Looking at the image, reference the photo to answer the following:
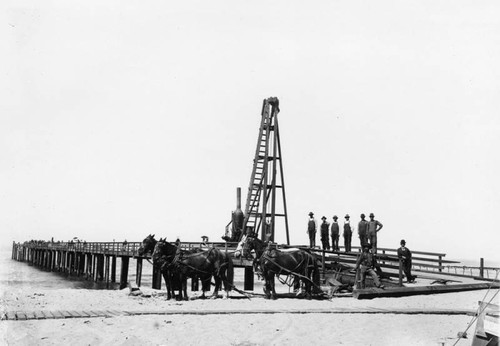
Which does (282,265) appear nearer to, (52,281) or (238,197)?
(238,197)

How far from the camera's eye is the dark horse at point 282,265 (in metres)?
17.9

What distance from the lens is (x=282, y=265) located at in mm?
17984

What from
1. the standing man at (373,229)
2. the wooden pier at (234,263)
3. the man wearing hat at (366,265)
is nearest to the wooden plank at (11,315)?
the wooden pier at (234,263)

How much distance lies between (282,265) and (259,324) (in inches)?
202

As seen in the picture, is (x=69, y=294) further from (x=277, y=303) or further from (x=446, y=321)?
(x=446, y=321)

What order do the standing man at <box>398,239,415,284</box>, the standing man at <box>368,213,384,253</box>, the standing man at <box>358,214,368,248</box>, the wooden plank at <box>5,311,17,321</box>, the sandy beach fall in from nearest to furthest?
the sandy beach → the wooden plank at <box>5,311,17,321</box> → the standing man at <box>398,239,415,284</box> → the standing man at <box>368,213,384,253</box> → the standing man at <box>358,214,368,248</box>

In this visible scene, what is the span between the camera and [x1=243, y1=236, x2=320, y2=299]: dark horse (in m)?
17.9

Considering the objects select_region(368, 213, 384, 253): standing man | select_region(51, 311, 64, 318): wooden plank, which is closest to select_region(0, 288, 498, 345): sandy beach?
select_region(51, 311, 64, 318): wooden plank

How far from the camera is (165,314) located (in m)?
13.8

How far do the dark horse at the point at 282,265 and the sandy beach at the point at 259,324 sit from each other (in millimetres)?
879

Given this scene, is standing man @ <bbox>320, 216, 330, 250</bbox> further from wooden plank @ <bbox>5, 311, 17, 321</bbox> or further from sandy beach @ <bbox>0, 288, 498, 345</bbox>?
wooden plank @ <bbox>5, 311, 17, 321</bbox>

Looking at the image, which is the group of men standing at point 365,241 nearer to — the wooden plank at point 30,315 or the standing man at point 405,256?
the standing man at point 405,256

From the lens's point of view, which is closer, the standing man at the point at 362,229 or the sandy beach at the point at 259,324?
the sandy beach at the point at 259,324

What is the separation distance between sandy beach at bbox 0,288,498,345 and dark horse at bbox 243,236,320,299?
879 millimetres
